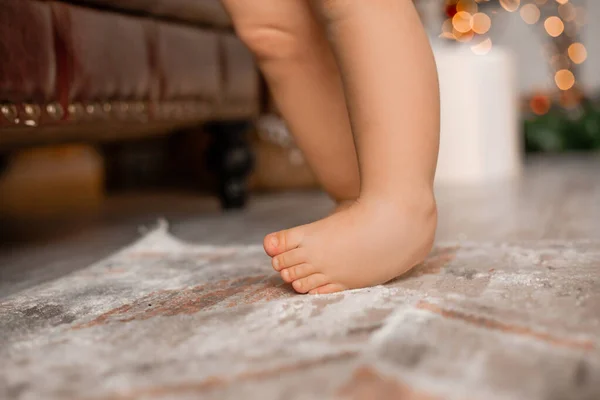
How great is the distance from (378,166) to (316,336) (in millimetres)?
190

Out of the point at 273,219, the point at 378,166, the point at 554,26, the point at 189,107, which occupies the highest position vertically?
the point at 554,26

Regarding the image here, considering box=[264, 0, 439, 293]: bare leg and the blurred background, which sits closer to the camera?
box=[264, 0, 439, 293]: bare leg

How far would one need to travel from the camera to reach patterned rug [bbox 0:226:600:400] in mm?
381

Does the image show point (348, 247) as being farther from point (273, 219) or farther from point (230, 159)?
point (230, 159)

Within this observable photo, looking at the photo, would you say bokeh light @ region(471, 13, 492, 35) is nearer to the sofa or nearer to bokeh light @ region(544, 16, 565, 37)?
bokeh light @ region(544, 16, 565, 37)

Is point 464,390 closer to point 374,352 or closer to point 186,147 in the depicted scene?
point 374,352

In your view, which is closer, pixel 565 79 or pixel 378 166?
pixel 378 166

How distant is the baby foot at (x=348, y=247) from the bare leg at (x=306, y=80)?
0.16m

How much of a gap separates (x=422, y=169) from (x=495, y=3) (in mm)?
2719

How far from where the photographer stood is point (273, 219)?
3.86ft

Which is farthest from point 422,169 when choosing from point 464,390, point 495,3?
point 495,3

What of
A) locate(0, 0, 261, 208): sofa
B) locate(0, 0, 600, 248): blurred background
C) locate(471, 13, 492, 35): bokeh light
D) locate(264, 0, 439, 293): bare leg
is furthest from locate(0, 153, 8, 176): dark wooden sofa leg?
locate(471, 13, 492, 35): bokeh light

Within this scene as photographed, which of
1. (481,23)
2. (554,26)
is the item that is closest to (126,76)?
(481,23)

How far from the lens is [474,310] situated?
0.51 meters
